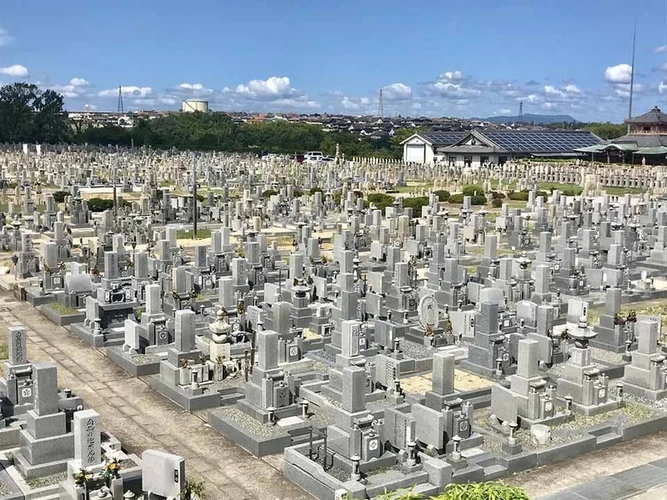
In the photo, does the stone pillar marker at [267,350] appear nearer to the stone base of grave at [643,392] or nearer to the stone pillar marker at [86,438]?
the stone pillar marker at [86,438]

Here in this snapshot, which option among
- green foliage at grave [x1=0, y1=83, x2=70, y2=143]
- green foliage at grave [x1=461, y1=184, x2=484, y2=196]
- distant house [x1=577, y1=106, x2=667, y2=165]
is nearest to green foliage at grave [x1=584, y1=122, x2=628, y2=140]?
distant house [x1=577, y1=106, x2=667, y2=165]

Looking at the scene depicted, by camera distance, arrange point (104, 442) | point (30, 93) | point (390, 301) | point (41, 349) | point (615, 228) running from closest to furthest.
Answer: point (104, 442), point (41, 349), point (390, 301), point (615, 228), point (30, 93)

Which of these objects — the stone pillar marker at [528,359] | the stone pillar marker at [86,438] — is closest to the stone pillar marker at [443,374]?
the stone pillar marker at [528,359]

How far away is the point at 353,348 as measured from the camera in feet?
55.1

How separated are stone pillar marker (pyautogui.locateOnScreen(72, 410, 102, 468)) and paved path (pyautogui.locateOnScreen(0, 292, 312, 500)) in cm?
198

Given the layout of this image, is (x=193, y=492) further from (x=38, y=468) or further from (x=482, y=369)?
(x=482, y=369)

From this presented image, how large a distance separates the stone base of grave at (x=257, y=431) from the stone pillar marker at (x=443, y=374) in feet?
7.85

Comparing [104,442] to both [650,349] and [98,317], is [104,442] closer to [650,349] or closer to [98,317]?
[98,317]

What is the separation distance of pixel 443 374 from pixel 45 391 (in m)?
7.14

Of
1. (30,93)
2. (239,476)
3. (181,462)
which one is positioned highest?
(30,93)

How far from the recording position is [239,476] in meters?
13.6

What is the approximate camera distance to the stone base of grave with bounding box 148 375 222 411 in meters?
16.6


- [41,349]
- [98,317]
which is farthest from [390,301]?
[41,349]

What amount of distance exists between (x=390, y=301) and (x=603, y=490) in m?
12.1
